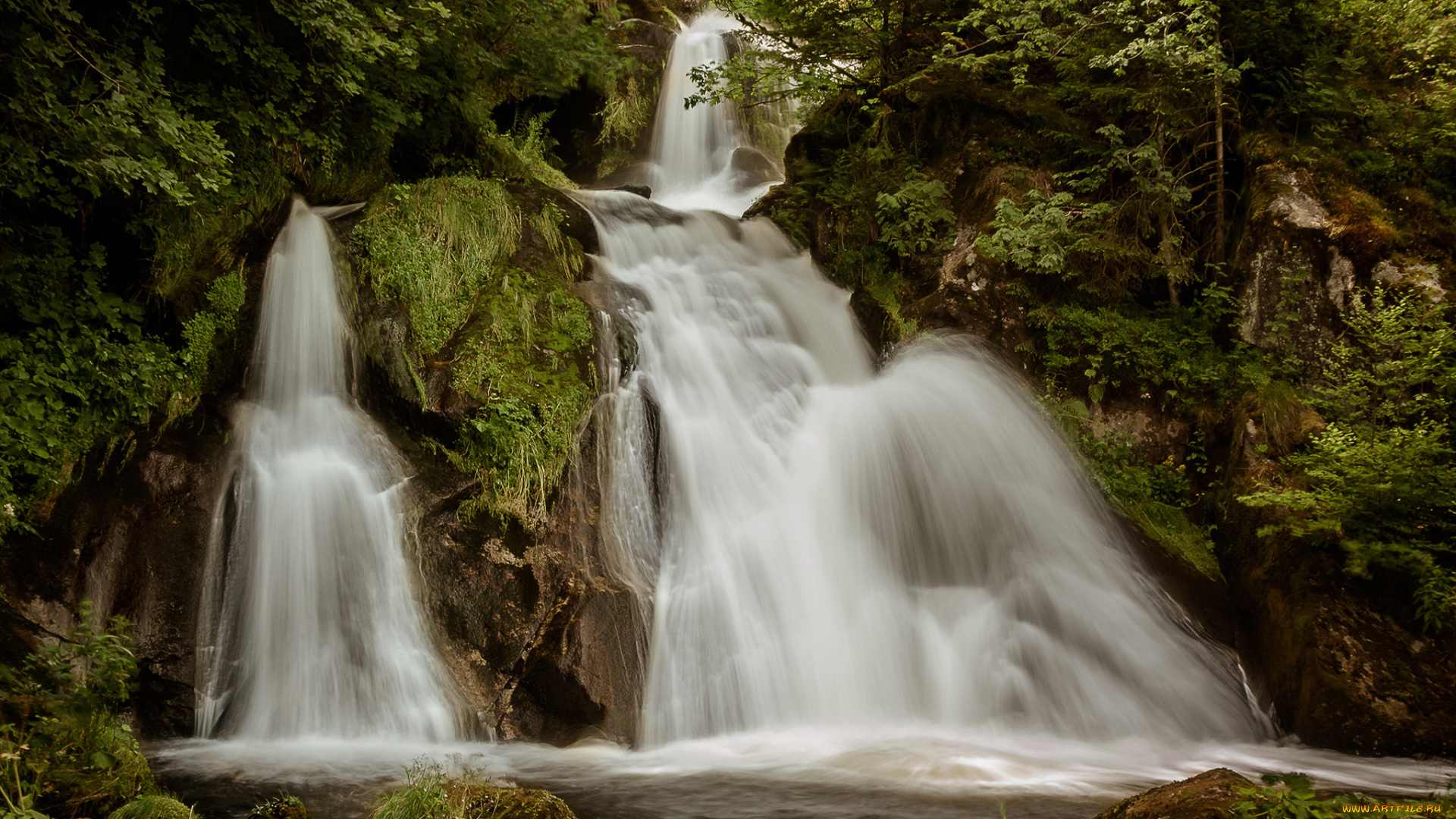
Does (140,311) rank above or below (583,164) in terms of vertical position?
below

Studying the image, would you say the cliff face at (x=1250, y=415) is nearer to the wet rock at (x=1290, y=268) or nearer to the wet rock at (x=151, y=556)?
the wet rock at (x=1290, y=268)

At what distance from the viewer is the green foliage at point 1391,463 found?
5383 mm

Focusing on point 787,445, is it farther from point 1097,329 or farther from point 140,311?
point 140,311

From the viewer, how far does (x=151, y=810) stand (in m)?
3.56

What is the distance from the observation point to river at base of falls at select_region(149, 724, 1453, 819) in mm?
4539

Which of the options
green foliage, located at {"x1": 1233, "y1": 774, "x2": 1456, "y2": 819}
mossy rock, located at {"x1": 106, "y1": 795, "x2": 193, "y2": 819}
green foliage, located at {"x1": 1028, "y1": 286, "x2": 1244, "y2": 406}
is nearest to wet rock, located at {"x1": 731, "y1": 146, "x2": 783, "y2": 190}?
green foliage, located at {"x1": 1028, "y1": 286, "x2": 1244, "y2": 406}

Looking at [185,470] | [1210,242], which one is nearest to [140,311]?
[185,470]

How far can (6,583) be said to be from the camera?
5.19 meters

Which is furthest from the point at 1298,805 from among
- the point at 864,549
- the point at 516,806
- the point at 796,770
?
the point at 864,549

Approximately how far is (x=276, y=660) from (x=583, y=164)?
11.8m

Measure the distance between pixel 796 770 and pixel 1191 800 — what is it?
8.99 feet

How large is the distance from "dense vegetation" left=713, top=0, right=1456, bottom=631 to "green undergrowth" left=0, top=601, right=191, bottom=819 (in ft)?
25.6

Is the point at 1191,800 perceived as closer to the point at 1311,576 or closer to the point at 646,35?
→ the point at 1311,576

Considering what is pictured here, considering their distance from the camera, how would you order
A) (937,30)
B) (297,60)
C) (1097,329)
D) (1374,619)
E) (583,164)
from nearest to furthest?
(1374,619) → (297,60) → (1097,329) → (937,30) → (583,164)
